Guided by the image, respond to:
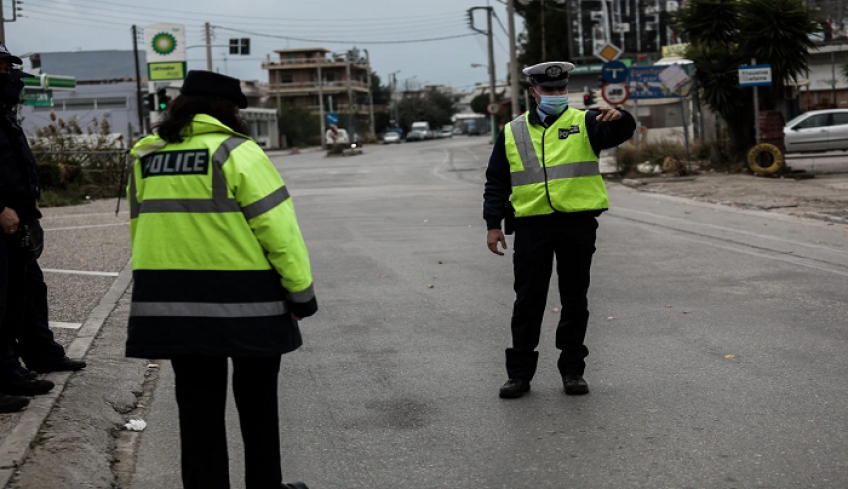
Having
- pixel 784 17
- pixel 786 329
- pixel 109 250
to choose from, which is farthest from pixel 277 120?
pixel 786 329

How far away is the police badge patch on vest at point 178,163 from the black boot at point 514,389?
272 cm

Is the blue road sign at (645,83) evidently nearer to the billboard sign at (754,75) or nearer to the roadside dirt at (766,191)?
the roadside dirt at (766,191)

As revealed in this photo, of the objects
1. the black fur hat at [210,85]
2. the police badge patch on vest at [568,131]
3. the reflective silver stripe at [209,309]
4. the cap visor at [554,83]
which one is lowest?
the reflective silver stripe at [209,309]

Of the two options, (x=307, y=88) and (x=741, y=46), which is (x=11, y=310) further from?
(x=307, y=88)

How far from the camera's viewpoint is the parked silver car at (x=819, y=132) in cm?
2919

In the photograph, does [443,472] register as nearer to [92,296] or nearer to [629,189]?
[92,296]

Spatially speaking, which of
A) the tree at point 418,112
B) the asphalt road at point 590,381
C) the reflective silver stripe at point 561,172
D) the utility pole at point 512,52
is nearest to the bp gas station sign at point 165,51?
the utility pole at point 512,52

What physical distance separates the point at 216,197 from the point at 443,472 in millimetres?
1721

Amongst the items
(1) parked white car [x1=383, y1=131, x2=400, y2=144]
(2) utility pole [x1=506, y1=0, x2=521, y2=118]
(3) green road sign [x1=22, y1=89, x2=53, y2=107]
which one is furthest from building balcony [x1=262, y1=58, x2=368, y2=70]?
(3) green road sign [x1=22, y1=89, x2=53, y2=107]

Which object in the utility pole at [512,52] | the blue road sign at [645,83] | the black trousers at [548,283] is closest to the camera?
the black trousers at [548,283]

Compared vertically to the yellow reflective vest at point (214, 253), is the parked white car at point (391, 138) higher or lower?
higher

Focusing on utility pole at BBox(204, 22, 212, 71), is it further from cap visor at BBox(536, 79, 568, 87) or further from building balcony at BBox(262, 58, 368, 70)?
building balcony at BBox(262, 58, 368, 70)

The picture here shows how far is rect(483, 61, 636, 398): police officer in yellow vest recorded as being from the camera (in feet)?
19.3

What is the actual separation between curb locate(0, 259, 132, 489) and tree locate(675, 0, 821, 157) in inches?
753
